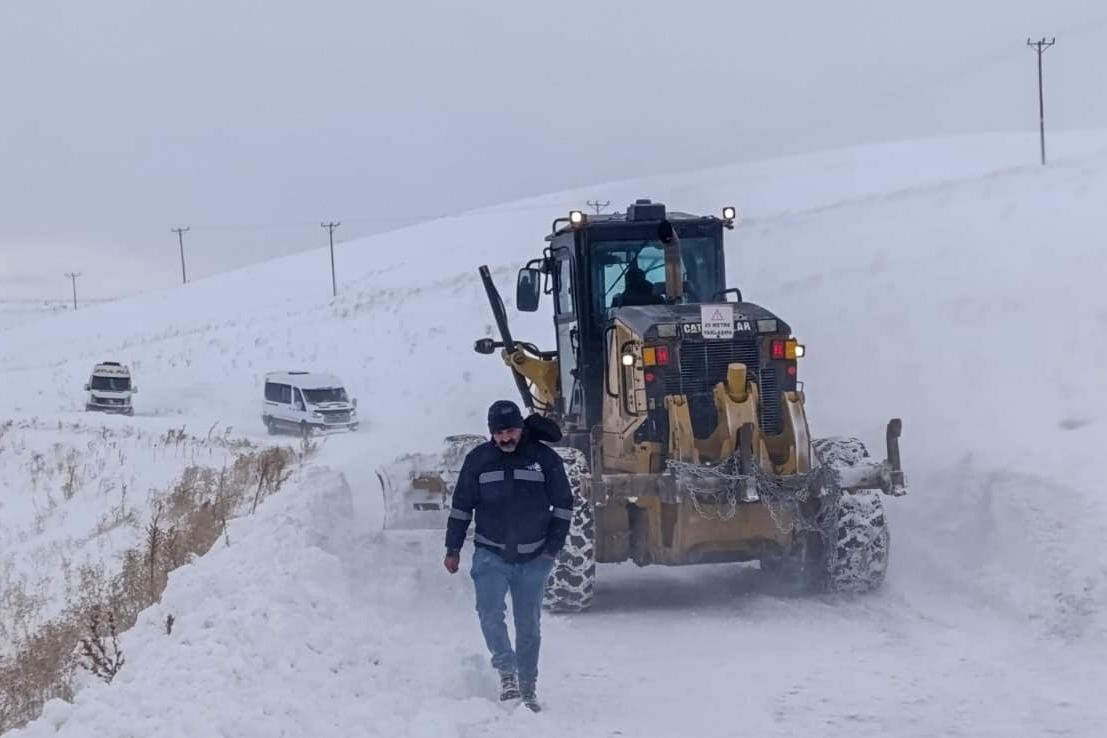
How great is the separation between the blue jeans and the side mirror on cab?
4964 mm

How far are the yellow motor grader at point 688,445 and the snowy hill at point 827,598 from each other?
455 millimetres

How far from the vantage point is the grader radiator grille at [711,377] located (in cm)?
1028

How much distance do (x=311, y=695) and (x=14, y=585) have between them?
8.69 metres

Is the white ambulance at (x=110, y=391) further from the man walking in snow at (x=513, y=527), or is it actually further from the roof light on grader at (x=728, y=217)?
the man walking in snow at (x=513, y=527)

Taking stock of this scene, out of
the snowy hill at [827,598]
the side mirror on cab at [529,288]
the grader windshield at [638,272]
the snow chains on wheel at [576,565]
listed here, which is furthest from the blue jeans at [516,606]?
the side mirror on cab at [529,288]

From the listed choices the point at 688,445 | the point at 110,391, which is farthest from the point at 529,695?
the point at 110,391

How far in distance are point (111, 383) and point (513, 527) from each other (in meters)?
33.7

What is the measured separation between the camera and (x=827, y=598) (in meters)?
10.2

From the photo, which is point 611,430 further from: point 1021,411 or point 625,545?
point 1021,411

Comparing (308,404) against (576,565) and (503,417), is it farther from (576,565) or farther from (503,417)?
(503,417)

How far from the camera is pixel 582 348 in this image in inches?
452

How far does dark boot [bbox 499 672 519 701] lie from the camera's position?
7.25m

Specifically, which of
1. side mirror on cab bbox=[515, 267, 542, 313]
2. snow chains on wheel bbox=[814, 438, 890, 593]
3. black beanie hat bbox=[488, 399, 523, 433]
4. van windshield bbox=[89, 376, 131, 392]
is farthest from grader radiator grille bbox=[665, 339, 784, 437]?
van windshield bbox=[89, 376, 131, 392]

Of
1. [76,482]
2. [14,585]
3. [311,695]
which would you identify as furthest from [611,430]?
[76,482]
